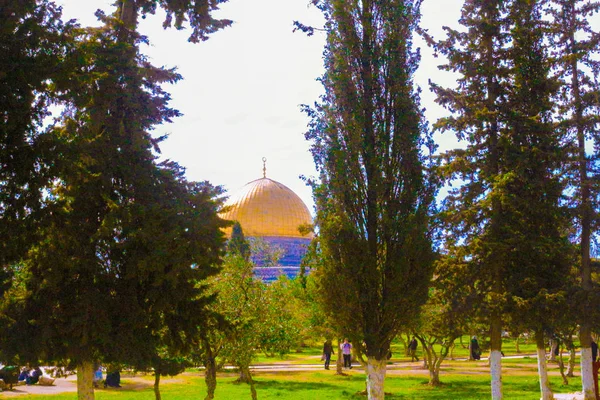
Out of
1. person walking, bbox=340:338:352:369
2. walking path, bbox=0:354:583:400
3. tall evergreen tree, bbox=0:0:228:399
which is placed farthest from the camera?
person walking, bbox=340:338:352:369

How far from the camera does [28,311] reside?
34.9 feet

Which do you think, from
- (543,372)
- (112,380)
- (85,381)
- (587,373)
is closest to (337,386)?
(112,380)

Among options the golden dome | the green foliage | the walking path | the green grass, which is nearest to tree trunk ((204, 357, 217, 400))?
the green foliage

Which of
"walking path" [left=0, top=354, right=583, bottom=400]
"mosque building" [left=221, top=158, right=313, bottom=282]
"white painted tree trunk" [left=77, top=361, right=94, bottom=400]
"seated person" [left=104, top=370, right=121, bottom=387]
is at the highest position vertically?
"mosque building" [left=221, top=158, right=313, bottom=282]

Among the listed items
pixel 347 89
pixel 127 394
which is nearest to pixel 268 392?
pixel 127 394

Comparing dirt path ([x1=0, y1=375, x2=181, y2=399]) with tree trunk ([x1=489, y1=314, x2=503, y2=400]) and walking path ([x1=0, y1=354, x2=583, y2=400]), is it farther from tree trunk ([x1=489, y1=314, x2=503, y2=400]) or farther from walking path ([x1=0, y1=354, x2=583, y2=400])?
tree trunk ([x1=489, y1=314, x2=503, y2=400])

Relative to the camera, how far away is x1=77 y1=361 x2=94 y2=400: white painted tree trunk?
35.6 ft

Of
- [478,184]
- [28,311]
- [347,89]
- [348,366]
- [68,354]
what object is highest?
[347,89]

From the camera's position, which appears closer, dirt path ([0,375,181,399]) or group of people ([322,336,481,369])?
dirt path ([0,375,181,399])

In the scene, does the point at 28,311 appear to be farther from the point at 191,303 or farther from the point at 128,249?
the point at 191,303

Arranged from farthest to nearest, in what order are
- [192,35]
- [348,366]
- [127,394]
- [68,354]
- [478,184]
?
[348,366] < [127,394] < [478,184] < [192,35] < [68,354]

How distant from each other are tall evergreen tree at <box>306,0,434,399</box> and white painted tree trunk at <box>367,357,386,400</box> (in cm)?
2

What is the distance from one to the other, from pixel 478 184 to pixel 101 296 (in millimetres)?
9643

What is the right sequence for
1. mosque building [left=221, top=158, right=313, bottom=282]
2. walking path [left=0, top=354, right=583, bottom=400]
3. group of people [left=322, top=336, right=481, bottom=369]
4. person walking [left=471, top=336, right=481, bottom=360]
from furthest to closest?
1. mosque building [left=221, top=158, right=313, bottom=282]
2. person walking [left=471, top=336, right=481, bottom=360]
3. group of people [left=322, top=336, right=481, bottom=369]
4. walking path [left=0, top=354, right=583, bottom=400]
